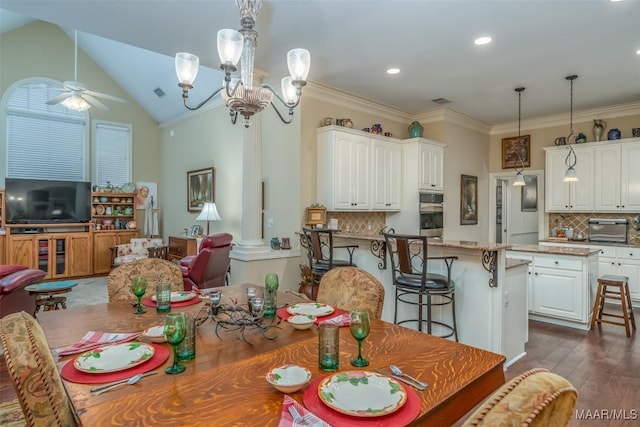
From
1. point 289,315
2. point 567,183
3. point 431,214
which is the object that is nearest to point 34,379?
point 289,315

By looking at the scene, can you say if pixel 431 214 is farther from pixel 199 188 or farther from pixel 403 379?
pixel 403 379

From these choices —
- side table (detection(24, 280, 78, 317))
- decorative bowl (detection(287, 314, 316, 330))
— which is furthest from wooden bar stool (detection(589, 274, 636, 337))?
side table (detection(24, 280, 78, 317))

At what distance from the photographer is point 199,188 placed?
23.7ft

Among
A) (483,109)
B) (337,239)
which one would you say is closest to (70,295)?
(337,239)

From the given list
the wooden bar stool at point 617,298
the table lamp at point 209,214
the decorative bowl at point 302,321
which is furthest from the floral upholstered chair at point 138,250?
the wooden bar stool at point 617,298

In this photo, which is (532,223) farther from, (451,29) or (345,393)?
(345,393)

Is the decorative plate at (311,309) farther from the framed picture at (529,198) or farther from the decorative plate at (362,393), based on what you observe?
the framed picture at (529,198)

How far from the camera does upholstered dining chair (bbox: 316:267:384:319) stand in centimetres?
208

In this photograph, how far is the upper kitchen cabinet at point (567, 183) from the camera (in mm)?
5727

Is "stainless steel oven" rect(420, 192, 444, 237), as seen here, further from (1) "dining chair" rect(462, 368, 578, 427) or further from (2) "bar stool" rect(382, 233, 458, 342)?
(1) "dining chair" rect(462, 368, 578, 427)

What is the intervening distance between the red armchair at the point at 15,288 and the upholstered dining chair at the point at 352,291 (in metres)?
2.75

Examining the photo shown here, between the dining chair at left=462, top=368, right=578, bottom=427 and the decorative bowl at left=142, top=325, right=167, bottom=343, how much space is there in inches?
50.4

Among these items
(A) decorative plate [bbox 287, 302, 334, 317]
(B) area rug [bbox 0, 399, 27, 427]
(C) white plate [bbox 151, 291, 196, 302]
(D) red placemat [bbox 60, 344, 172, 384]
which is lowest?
(B) area rug [bbox 0, 399, 27, 427]

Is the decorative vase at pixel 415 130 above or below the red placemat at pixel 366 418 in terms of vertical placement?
above
